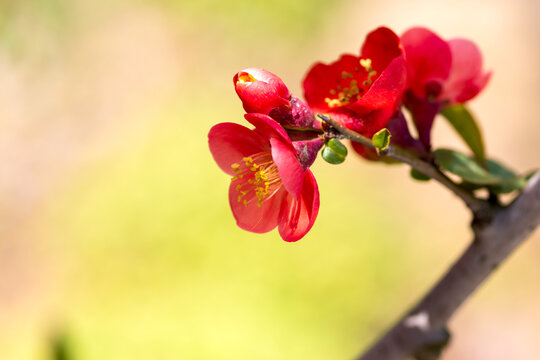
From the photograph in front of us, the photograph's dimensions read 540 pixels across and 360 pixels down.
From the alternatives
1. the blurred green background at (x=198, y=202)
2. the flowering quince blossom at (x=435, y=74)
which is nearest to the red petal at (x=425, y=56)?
the flowering quince blossom at (x=435, y=74)

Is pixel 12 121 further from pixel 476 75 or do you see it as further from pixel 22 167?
pixel 476 75

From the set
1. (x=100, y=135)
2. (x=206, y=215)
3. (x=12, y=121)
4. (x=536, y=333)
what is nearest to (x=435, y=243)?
(x=536, y=333)

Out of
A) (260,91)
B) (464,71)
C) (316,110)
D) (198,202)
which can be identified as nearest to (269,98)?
(260,91)

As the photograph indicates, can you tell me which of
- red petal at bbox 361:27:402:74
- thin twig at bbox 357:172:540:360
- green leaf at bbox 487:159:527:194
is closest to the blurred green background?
thin twig at bbox 357:172:540:360

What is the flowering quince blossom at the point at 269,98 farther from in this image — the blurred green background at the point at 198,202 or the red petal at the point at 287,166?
the blurred green background at the point at 198,202

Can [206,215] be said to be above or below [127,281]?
above

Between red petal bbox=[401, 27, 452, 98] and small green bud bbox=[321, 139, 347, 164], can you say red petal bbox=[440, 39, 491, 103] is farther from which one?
small green bud bbox=[321, 139, 347, 164]
